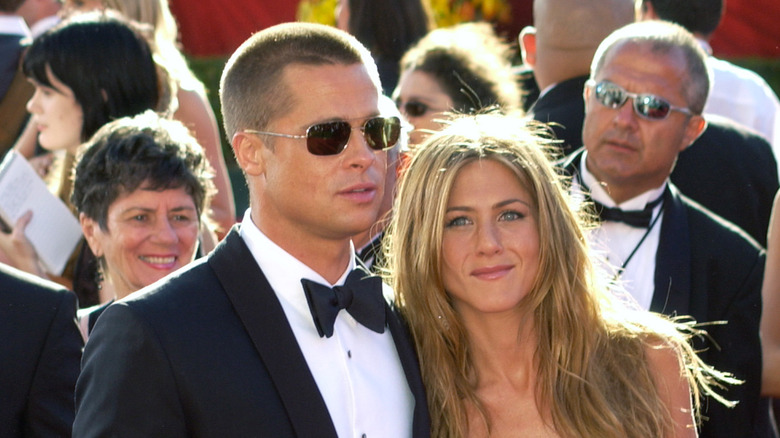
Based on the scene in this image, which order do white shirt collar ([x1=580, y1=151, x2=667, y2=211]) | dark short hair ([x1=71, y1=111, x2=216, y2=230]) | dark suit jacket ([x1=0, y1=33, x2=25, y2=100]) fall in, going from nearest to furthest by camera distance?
dark short hair ([x1=71, y1=111, x2=216, y2=230]), white shirt collar ([x1=580, y1=151, x2=667, y2=211]), dark suit jacket ([x1=0, y1=33, x2=25, y2=100])

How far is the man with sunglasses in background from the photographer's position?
12.1 feet

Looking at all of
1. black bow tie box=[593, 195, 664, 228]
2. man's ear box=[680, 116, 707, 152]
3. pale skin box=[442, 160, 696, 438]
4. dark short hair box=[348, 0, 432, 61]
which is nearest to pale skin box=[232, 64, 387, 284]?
pale skin box=[442, 160, 696, 438]

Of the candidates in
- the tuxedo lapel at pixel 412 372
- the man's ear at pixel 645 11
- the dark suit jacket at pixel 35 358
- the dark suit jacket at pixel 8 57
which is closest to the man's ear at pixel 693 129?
the man's ear at pixel 645 11

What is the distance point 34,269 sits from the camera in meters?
4.33

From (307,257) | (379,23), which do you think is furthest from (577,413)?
(379,23)

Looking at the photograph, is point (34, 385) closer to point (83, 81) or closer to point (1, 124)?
point (83, 81)

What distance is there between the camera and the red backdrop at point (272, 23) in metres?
9.88

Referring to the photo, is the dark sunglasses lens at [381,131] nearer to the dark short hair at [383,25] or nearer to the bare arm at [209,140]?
the bare arm at [209,140]

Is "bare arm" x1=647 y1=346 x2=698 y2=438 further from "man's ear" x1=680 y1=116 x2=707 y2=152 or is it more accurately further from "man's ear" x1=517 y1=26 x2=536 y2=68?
"man's ear" x1=517 y1=26 x2=536 y2=68

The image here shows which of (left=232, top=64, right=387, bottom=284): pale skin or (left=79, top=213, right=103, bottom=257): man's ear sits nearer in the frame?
(left=232, top=64, right=387, bottom=284): pale skin

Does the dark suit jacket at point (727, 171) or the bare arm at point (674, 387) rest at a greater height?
the dark suit jacket at point (727, 171)

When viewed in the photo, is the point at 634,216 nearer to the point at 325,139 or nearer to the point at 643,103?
the point at 643,103

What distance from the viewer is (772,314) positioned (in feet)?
12.4

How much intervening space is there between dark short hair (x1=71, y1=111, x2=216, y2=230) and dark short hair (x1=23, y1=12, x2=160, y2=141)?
0.54 meters
